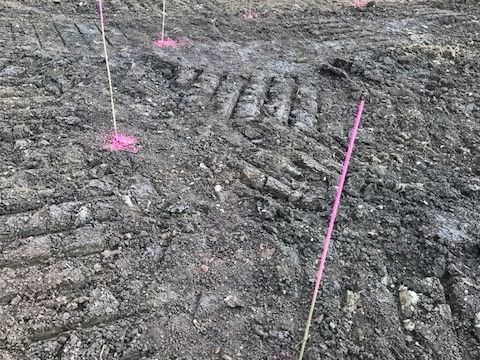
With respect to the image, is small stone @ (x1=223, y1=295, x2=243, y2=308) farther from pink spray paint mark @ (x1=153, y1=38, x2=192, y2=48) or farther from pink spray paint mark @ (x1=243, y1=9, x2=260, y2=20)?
pink spray paint mark @ (x1=243, y1=9, x2=260, y2=20)

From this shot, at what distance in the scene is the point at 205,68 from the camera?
4902 mm

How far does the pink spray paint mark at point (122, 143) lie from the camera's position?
3674 millimetres

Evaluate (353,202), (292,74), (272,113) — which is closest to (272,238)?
(353,202)

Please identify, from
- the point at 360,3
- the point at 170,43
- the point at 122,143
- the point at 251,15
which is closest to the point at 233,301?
the point at 122,143

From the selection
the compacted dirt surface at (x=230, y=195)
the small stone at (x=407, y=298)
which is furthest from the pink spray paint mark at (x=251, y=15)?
the small stone at (x=407, y=298)

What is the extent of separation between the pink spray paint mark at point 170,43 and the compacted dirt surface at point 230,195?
131 mm

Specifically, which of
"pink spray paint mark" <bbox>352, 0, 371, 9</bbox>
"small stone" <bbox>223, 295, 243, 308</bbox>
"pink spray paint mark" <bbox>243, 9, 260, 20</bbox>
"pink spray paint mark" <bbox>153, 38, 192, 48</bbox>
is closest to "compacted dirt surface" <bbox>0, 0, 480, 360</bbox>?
"small stone" <bbox>223, 295, 243, 308</bbox>

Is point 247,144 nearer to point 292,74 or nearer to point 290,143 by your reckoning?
point 290,143

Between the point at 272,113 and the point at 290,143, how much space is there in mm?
500

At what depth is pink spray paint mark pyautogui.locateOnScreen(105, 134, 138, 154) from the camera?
3.67 meters

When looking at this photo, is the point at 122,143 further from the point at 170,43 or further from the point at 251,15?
the point at 251,15

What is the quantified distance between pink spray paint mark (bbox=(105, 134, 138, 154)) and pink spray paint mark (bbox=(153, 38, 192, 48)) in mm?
1827

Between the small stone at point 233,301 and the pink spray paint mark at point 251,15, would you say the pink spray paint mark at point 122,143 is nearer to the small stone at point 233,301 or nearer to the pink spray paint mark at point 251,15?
the small stone at point 233,301

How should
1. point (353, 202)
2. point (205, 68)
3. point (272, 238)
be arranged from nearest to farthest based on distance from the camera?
point (272, 238)
point (353, 202)
point (205, 68)
